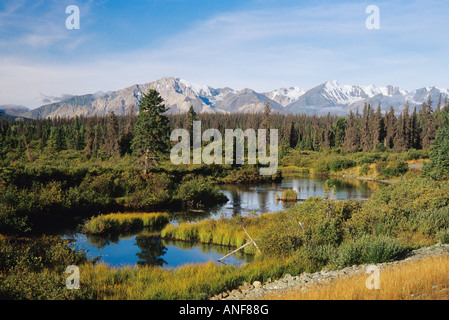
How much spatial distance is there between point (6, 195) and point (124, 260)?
36.0 feet

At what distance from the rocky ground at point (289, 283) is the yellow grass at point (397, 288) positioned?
0.93 metres

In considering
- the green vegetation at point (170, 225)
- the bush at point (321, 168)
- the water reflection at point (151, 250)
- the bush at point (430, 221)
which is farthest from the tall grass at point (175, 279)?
the bush at point (321, 168)

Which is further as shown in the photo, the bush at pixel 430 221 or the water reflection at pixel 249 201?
the water reflection at pixel 249 201

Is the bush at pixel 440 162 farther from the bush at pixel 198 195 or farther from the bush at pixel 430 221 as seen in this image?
the bush at pixel 430 221

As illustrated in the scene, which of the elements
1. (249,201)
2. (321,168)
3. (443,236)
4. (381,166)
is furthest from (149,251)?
(321,168)

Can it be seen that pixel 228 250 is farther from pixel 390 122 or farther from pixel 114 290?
pixel 390 122

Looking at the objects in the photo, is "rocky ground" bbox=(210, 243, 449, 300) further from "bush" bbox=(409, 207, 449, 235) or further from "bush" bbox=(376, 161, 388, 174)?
"bush" bbox=(376, 161, 388, 174)

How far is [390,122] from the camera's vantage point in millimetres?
108250

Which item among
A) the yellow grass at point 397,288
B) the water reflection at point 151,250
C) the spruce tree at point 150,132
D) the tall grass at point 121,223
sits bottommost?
the water reflection at point 151,250

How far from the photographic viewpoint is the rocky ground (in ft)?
36.3

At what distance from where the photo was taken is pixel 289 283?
12148 millimetres

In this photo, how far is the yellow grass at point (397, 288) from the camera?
334 inches
